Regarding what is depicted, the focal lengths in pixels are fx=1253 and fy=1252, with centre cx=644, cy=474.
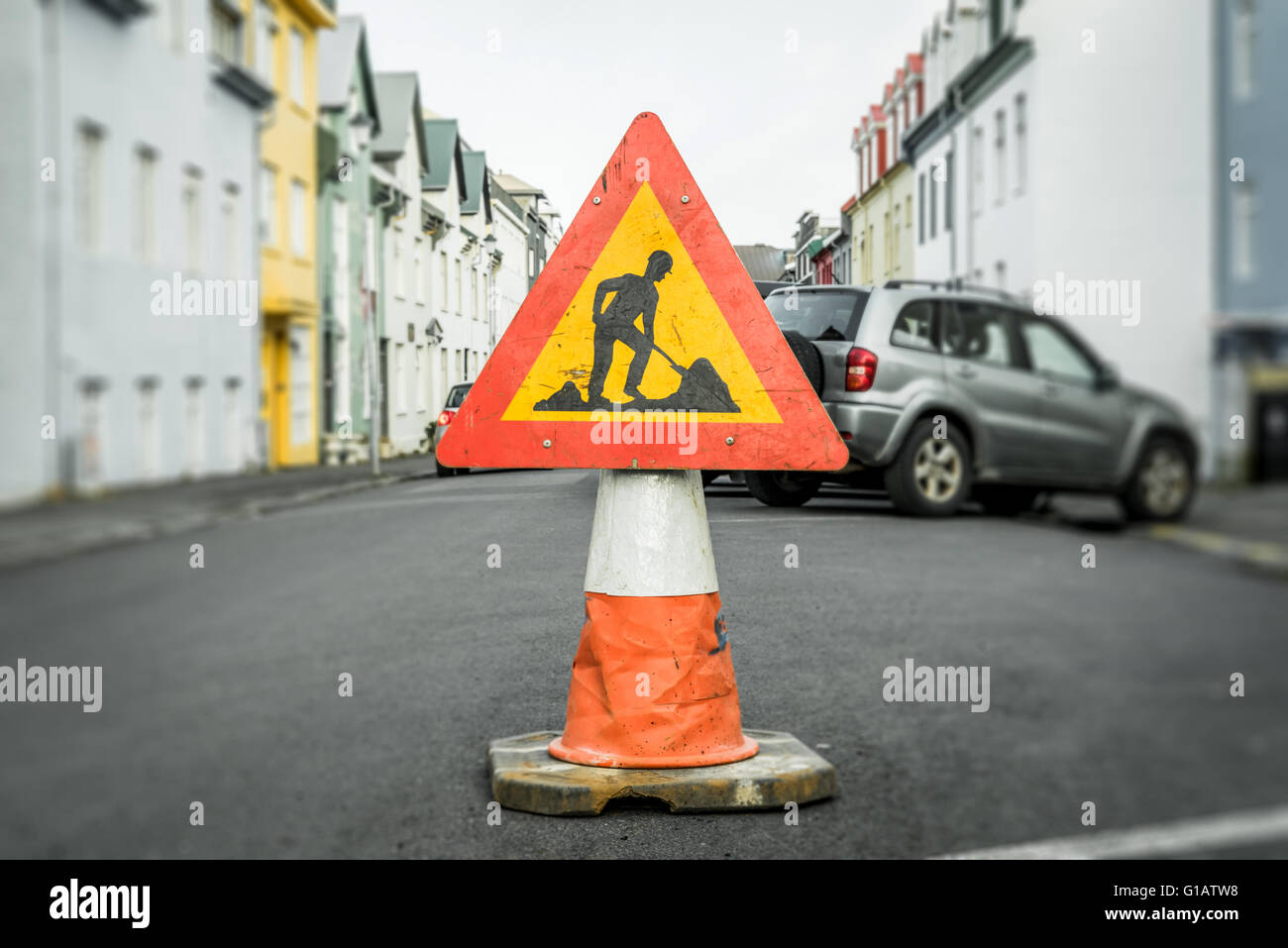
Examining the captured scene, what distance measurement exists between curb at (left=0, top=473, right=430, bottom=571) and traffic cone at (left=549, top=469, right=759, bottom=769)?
24.8 inches

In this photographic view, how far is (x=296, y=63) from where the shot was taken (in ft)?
6.63

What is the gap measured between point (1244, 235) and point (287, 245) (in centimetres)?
141

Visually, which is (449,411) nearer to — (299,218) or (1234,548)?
(299,218)

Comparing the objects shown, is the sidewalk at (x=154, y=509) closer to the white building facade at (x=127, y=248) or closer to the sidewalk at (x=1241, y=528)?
the white building facade at (x=127, y=248)

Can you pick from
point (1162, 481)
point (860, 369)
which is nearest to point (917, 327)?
point (860, 369)

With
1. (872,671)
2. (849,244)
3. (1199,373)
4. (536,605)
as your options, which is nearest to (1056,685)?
(872,671)

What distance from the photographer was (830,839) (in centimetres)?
260

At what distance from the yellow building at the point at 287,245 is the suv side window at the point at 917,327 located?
952 mm

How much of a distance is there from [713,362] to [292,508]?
0.87m

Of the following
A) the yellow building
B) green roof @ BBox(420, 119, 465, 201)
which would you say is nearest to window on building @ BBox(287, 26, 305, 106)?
the yellow building

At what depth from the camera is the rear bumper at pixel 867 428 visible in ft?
7.12

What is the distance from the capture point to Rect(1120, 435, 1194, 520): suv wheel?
1.83m

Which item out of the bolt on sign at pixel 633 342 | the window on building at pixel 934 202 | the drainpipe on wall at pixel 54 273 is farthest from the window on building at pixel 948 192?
the drainpipe on wall at pixel 54 273

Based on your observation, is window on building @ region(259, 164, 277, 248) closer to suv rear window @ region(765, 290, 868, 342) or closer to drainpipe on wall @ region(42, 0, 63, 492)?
drainpipe on wall @ region(42, 0, 63, 492)
